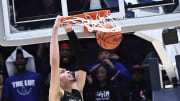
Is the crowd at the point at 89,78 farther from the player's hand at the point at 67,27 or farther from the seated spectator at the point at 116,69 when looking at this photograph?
the player's hand at the point at 67,27

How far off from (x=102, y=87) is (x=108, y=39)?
1800 millimetres

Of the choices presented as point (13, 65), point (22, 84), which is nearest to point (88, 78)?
point (22, 84)

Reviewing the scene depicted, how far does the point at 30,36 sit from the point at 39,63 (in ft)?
6.44

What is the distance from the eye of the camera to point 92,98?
4863mm

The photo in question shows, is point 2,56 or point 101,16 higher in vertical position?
point 101,16

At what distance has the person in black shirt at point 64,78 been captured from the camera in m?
3.20

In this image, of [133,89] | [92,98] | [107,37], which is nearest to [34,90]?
[92,98]

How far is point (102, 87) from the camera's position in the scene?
4.87m

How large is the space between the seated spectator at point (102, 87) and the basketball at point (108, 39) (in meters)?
1.72

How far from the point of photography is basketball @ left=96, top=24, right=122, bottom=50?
3148 mm

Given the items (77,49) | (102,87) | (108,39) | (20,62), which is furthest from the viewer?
(20,62)

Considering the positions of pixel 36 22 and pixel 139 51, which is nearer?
pixel 36 22

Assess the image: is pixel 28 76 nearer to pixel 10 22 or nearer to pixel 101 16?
pixel 10 22

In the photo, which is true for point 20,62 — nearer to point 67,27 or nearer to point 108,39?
point 67,27
